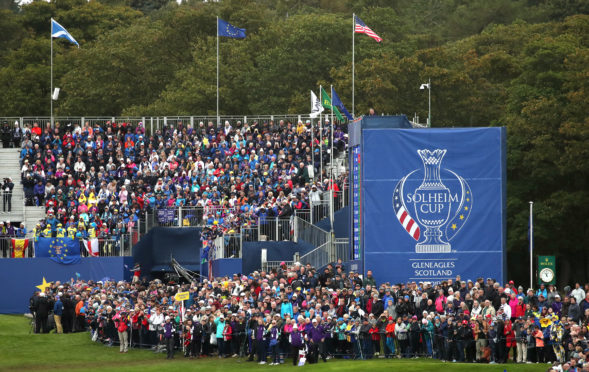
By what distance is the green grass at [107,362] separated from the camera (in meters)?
33.8

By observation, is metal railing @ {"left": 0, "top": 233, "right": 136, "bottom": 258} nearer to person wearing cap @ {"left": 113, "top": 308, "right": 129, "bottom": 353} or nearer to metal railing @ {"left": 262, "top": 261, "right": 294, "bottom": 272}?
metal railing @ {"left": 262, "top": 261, "right": 294, "bottom": 272}

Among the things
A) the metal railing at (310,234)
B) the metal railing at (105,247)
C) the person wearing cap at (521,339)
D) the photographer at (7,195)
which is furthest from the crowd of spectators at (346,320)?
the photographer at (7,195)

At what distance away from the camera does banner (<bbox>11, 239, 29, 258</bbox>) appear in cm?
5203

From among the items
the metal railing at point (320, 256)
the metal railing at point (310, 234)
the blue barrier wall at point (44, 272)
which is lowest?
the blue barrier wall at point (44, 272)

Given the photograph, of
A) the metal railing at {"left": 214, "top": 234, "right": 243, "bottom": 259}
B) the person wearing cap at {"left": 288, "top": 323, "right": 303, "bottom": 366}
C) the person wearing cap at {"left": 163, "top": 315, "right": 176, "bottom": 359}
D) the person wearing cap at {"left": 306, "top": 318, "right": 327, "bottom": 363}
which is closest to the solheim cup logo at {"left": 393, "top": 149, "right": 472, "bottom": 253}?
the person wearing cap at {"left": 306, "top": 318, "right": 327, "bottom": 363}

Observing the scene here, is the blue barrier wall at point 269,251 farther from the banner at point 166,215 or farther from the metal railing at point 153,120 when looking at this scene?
the metal railing at point 153,120

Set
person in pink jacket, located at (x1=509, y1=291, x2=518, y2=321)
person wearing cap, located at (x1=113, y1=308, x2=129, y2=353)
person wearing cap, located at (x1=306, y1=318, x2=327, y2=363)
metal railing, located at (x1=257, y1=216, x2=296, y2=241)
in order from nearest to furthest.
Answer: person in pink jacket, located at (x1=509, y1=291, x2=518, y2=321) < person wearing cap, located at (x1=306, y1=318, x2=327, y2=363) < person wearing cap, located at (x1=113, y1=308, x2=129, y2=353) < metal railing, located at (x1=257, y1=216, x2=296, y2=241)

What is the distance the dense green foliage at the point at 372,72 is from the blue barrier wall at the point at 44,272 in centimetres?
2146

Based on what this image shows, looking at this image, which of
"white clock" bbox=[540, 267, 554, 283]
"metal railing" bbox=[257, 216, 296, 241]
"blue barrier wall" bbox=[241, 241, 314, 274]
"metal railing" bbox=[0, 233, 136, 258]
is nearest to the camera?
"white clock" bbox=[540, 267, 554, 283]

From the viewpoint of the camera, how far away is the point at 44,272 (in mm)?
51938

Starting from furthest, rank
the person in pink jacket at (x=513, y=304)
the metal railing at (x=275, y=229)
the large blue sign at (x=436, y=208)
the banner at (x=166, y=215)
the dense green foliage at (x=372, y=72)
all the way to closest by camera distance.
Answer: the dense green foliage at (x=372, y=72) → the banner at (x=166, y=215) → the metal railing at (x=275, y=229) → the large blue sign at (x=436, y=208) → the person in pink jacket at (x=513, y=304)

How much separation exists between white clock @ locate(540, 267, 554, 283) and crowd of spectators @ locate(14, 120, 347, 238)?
1071 cm

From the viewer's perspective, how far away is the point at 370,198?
139 feet

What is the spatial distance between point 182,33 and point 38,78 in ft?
36.8
